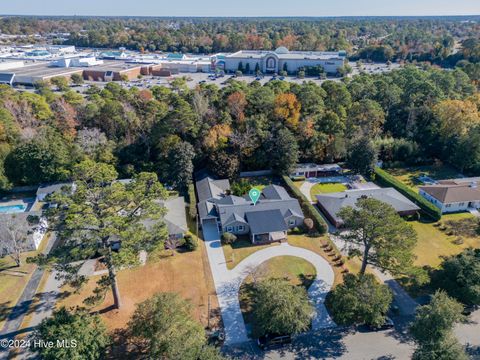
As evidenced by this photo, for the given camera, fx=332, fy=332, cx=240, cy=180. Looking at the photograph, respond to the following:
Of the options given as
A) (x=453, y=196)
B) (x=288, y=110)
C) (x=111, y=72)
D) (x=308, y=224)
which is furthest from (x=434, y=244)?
(x=111, y=72)

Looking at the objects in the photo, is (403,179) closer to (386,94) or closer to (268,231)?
(386,94)

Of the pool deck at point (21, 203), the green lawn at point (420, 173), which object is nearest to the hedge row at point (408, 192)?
the green lawn at point (420, 173)

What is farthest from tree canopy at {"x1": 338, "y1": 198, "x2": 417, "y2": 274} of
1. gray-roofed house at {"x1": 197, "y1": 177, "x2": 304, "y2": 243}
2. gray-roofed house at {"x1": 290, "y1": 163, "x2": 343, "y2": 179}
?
gray-roofed house at {"x1": 290, "y1": 163, "x2": 343, "y2": 179}

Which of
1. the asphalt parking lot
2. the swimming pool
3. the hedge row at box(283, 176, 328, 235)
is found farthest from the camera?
the asphalt parking lot

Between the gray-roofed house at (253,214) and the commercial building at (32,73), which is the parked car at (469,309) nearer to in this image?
the gray-roofed house at (253,214)

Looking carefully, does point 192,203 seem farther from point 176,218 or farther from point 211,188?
point 176,218

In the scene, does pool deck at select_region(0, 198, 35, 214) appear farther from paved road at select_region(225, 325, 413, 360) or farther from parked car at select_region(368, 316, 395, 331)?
parked car at select_region(368, 316, 395, 331)

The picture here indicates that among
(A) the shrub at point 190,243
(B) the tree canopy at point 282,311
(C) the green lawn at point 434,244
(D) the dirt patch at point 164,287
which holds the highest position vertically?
(B) the tree canopy at point 282,311
